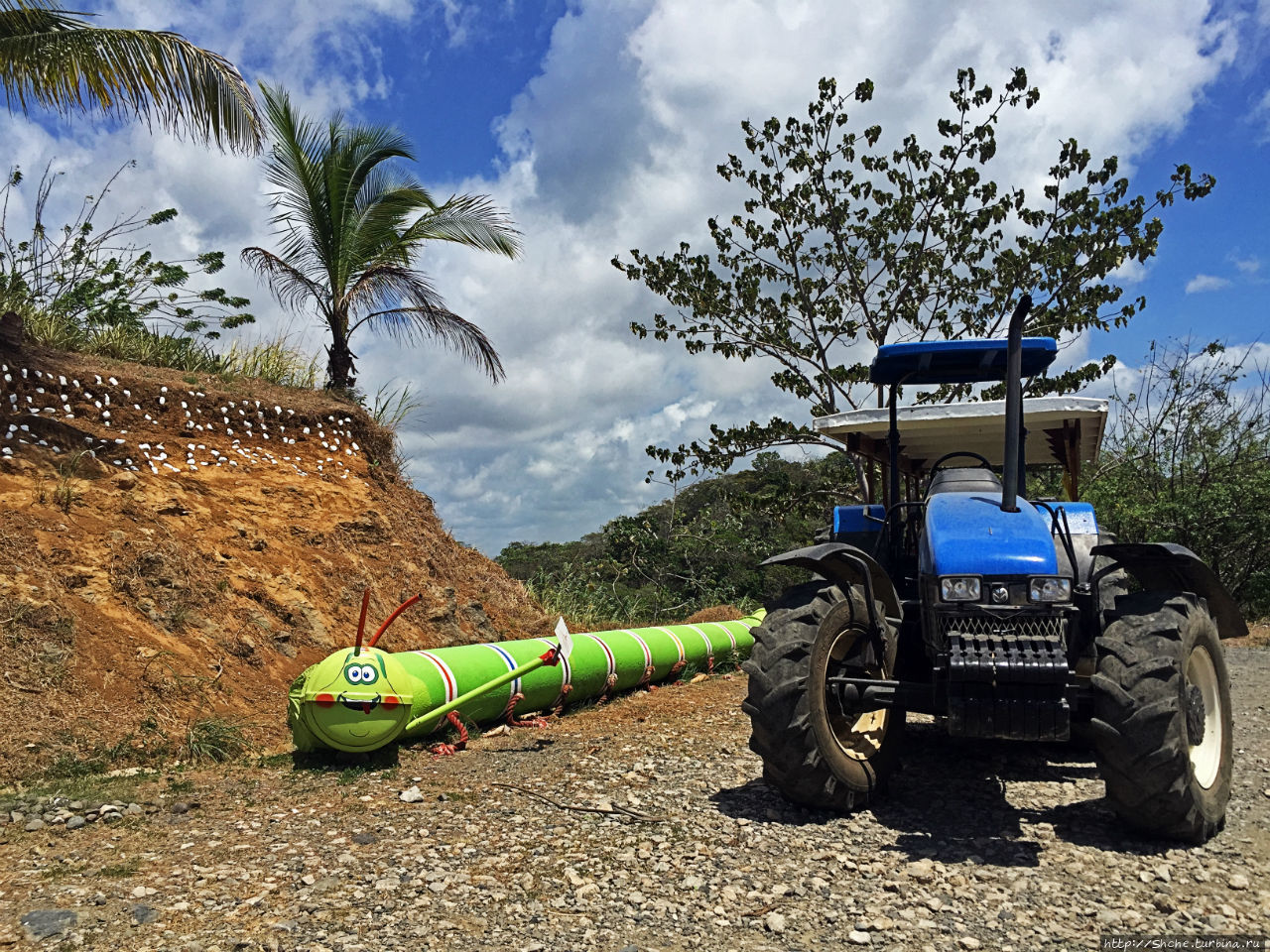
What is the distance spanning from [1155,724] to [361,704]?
15.2 ft

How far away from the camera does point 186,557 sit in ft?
28.8

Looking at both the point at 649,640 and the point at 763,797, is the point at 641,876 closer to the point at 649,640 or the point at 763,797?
the point at 763,797

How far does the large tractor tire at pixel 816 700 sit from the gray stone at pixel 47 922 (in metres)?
3.09

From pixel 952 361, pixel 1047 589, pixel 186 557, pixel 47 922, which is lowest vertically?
pixel 47 922

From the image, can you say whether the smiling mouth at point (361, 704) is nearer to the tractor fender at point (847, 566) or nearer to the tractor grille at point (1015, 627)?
the tractor fender at point (847, 566)

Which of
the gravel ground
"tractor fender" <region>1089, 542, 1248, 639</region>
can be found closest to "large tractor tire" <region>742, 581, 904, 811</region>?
the gravel ground

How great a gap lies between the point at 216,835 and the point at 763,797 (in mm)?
2950

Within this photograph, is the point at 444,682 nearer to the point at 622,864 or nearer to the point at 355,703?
the point at 355,703

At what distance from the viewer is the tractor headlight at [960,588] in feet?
15.0

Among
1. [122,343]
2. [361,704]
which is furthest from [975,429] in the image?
[122,343]

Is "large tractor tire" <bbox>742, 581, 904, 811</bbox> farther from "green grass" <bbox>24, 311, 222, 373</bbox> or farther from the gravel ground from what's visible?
"green grass" <bbox>24, 311, 222, 373</bbox>

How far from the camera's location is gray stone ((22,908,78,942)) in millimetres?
3631

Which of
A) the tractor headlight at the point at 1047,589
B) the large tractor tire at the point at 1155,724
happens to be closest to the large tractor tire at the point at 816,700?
the tractor headlight at the point at 1047,589

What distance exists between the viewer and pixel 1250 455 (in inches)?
663
